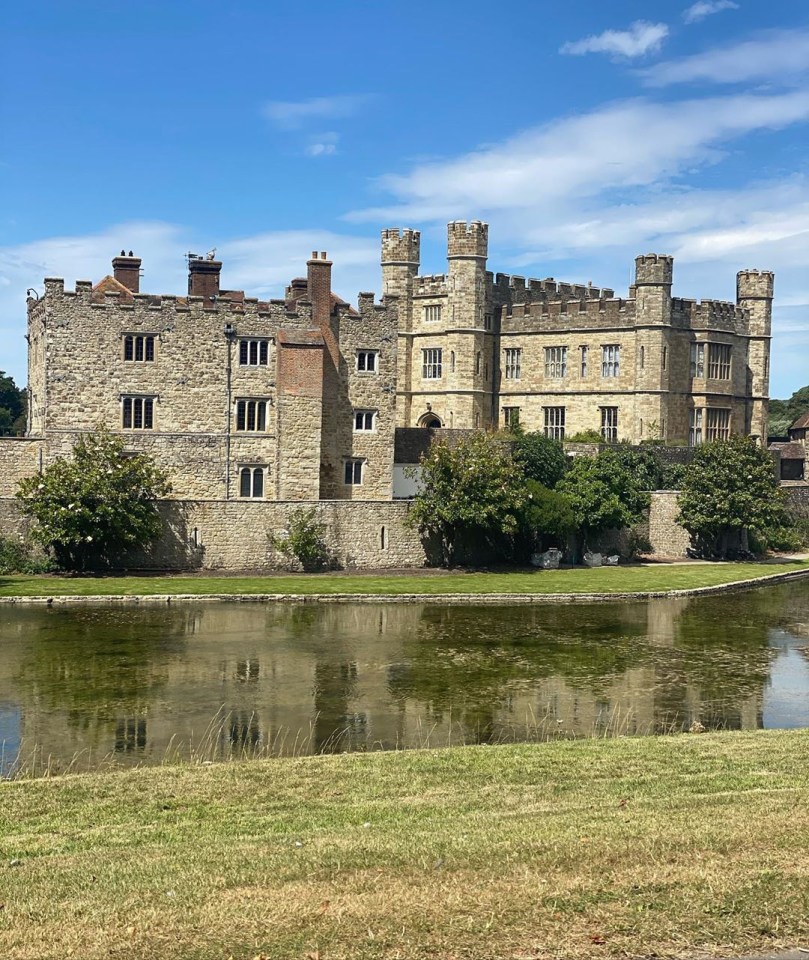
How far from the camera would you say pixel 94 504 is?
40.7 metres

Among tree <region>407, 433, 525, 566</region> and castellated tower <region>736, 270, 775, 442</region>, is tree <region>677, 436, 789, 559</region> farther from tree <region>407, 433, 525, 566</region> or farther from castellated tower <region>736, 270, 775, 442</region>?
castellated tower <region>736, 270, 775, 442</region>

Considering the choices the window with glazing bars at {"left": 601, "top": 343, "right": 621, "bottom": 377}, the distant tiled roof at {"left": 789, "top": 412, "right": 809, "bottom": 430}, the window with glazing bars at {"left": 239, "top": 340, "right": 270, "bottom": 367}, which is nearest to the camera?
the window with glazing bars at {"left": 239, "top": 340, "right": 270, "bottom": 367}

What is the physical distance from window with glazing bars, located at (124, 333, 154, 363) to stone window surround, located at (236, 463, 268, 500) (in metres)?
5.54

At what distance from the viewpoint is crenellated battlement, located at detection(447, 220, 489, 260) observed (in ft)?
198

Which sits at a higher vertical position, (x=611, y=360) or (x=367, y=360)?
(x=611, y=360)

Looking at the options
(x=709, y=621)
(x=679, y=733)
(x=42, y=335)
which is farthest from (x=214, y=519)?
(x=679, y=733)

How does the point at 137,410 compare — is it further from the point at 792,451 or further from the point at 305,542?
the point at 792,451

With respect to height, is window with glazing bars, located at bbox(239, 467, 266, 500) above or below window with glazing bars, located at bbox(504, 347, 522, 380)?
below

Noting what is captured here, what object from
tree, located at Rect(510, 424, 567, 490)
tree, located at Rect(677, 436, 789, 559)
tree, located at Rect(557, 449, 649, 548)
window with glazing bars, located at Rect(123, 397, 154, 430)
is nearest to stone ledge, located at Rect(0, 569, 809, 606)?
tree, located at Rect(557, 449, 649, 548)

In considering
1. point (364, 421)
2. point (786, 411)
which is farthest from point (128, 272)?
point (786, 411)

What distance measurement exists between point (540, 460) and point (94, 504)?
18995 millimetres

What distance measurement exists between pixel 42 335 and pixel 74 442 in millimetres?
4560

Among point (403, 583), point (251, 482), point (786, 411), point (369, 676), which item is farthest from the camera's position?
point (786, 411)

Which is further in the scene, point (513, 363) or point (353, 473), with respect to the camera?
point (513, 363)
